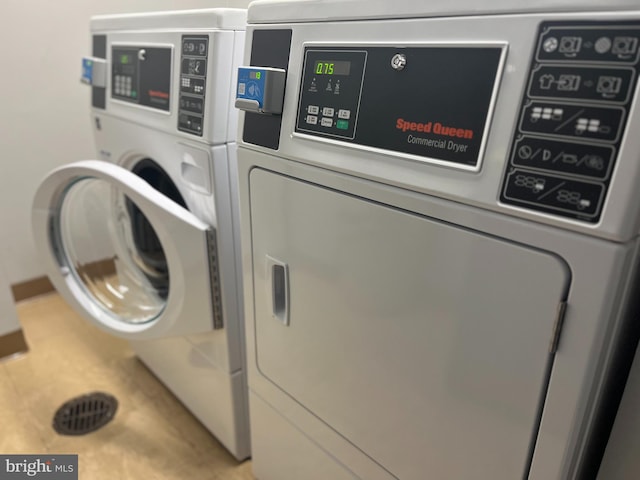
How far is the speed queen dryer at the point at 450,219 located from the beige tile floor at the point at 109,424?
0.63 metres

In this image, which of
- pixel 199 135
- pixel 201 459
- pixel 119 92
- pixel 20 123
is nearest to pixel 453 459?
pixel 199 135

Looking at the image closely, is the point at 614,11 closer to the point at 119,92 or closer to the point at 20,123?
the point at 119,92

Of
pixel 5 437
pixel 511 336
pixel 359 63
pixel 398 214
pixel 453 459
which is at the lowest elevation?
pixel 5 437

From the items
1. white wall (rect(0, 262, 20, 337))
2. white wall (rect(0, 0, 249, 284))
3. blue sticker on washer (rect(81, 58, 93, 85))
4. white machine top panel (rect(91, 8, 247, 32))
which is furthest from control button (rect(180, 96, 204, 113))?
white wall (rect(0, 262, 20, 337))

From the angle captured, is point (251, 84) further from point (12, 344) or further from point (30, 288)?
point (30, 288)

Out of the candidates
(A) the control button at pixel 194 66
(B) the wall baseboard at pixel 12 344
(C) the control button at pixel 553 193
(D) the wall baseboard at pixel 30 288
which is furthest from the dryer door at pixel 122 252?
(D) the wall baseboard at pixel 30 288

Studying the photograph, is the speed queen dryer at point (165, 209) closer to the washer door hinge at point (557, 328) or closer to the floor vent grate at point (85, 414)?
the floor vent grate at point (85, 414)

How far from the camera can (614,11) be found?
0.44 meters

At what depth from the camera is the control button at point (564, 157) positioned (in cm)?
46

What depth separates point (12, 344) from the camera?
5.64 ft

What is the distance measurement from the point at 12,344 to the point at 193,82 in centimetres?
129

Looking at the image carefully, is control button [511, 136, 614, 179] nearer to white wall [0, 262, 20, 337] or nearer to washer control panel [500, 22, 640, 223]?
washer control panel [500, 22, 640, 223]

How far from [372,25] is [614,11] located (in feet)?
0.92

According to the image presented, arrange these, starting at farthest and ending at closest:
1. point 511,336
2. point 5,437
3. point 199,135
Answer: point 5,437 < point 199,135 < point 511,336
